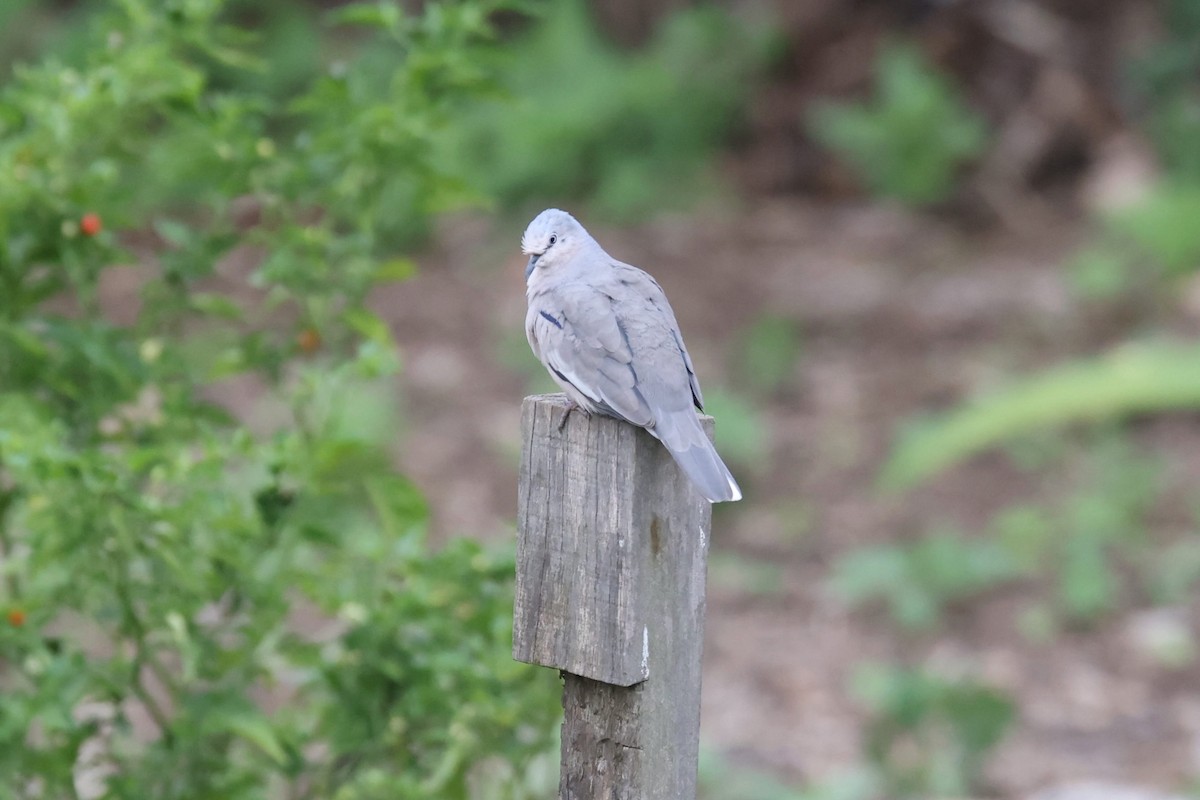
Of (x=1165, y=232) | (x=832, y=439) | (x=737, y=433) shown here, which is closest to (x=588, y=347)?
(x=737, y=433)

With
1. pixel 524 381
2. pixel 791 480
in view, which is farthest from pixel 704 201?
pixel 791 480

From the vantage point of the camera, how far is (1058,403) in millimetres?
6195

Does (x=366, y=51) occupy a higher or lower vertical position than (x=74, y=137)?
higher

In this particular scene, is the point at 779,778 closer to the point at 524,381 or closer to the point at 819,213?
the point at 524,381

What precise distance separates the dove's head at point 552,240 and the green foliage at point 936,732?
228 cm

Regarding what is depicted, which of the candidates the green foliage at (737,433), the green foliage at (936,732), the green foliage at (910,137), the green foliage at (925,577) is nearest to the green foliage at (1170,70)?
the green foliage at (910,137)

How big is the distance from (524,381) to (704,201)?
8.17ft

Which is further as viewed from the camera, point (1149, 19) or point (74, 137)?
point (1149, 19)

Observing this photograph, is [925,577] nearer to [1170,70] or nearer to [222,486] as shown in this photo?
[222,486]

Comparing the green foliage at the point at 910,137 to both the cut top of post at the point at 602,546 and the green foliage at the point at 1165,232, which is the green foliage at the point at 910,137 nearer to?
the green foliage at the point at 1165,232

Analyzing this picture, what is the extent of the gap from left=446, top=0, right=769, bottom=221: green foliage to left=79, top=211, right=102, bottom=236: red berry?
6.26 metres

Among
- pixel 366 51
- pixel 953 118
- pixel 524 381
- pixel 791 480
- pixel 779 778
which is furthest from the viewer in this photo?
pixel 366 51

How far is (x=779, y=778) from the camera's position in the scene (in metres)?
4.71

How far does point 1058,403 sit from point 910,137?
3.34 m
